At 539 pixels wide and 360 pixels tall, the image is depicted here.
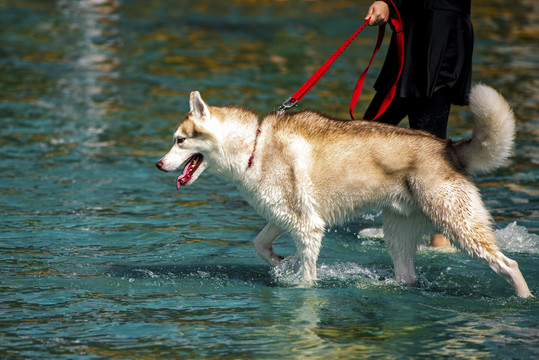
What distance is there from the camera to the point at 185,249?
771cm

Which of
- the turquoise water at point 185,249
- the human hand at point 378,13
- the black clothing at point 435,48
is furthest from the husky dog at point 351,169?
the human hand at point 378,13

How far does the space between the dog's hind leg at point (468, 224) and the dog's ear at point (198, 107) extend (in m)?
1.79

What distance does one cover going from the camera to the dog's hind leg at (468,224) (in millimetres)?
5918

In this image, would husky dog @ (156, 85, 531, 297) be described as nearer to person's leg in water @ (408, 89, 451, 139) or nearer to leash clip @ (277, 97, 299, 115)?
leash clip @ (277, 97, 299, 115)

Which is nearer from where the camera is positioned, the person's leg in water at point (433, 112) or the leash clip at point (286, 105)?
the leash clip at point (286, 105)

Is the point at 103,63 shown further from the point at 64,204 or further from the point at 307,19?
the point at 64,204

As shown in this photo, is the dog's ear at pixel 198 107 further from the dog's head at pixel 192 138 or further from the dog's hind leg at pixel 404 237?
the dog's hind leg at pixel 404 237

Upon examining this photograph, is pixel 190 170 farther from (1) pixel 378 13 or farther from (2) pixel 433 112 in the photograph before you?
(2) pixel 433 112

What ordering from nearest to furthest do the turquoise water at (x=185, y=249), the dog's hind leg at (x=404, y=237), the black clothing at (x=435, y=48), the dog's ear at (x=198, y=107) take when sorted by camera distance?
the turquoise water at (x=185, y=249) < the dog's ear at (x=198, y=107) < the dog's hind leg at (x=404, y=237) < the black clothing at (x=435, y=48)

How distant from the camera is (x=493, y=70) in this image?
17266 mm

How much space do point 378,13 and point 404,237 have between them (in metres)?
1.86

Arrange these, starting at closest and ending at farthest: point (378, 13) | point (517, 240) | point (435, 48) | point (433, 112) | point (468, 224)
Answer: point (468, 224), point (378, 13), point (435, 48), point (433, 112), point (517, 240)

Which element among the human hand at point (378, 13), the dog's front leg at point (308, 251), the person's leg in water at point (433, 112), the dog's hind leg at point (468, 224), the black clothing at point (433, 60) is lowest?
the dog's front leg at point (308, 251)

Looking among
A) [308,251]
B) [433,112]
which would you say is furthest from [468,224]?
[433,112]
